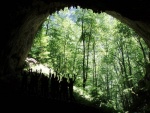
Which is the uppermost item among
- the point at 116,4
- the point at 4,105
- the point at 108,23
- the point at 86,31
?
the point at 108,23

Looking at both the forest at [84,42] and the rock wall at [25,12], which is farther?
the forest at [84,42]

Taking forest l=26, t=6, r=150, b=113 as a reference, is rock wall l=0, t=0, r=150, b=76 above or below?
below

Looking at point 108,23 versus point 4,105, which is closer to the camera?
point 4,105

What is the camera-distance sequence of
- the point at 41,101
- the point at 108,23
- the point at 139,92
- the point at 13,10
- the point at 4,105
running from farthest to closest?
1. the point at 108,23
2. the point at 139,92
3. the point at 13,10
4. the point at 41,101
5. the point at 4,105

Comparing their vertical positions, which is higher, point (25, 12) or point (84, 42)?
point (84, 42)

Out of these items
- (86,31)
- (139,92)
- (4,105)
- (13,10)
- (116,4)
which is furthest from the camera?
(86,31)

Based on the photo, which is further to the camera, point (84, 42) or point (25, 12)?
point (84, 42)

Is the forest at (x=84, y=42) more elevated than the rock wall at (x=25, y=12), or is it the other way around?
the forest at (x=84, y=42)

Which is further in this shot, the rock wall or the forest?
the forest

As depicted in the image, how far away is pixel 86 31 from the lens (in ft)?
97.4

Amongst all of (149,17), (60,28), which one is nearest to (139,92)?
(149,17)

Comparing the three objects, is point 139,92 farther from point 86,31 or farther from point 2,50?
point 2,50

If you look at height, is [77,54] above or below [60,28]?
below

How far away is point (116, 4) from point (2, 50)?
6.69 metres
